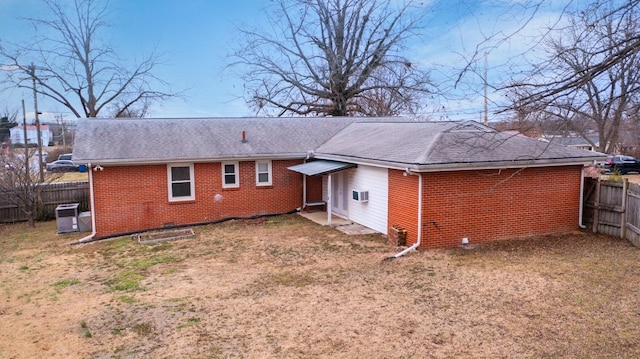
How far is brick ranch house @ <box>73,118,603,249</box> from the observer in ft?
36.5

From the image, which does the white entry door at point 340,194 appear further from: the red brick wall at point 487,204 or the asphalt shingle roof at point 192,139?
the red brick wall at point 487,204

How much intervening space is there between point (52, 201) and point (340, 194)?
1133 centimetres

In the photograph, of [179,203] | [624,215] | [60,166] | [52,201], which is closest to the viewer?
[624,215]

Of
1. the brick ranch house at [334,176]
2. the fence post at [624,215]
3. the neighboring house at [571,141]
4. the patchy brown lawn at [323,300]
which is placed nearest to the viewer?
the neighboring house at [571,141]

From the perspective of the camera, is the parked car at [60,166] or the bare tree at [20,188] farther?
the parked car at [60,166]

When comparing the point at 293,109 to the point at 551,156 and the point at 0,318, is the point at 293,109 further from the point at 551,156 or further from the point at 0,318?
the point at 0,318

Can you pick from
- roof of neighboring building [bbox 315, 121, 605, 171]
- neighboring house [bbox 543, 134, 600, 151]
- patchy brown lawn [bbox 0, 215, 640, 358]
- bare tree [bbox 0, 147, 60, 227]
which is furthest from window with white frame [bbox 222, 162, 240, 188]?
neighboring house [bbox 543, 134, 600, 151]

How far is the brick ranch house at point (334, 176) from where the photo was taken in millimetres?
11133

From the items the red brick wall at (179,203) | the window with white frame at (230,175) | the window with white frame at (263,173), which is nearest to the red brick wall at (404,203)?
the red brick wall at (179,203)

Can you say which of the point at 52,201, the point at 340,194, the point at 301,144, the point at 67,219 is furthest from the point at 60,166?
the point at 340,194

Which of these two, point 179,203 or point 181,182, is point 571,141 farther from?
point 179,203

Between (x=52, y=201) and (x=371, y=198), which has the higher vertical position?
(x=371, y=198)

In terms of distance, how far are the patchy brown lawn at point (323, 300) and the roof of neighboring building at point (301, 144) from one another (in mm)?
2301

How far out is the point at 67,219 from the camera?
48.0 ft
